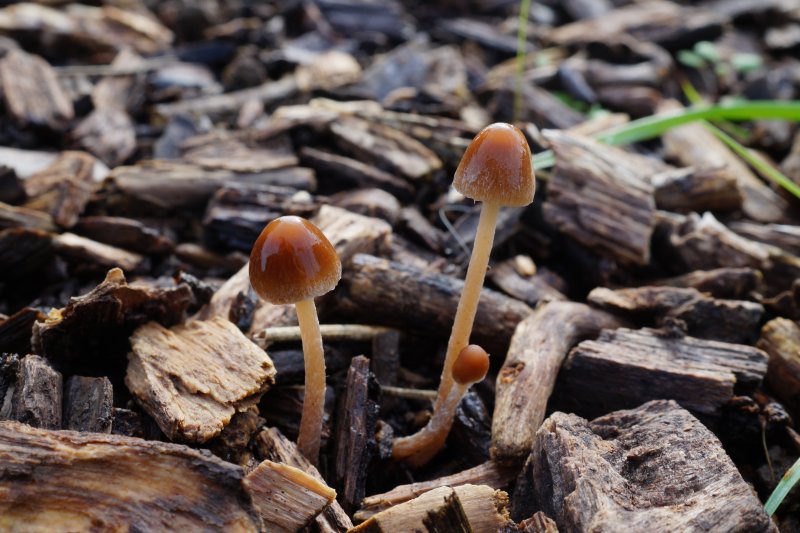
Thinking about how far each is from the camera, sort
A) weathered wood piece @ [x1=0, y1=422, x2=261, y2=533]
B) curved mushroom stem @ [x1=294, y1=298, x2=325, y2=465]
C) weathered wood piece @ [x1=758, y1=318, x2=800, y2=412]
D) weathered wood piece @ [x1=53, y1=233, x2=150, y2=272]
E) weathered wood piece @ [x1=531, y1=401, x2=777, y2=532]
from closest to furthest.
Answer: weathered wood piece @ [x1=0, y1=422, x2=261, y2=533]
weathered wood piece @ [x1=531, y1=401, x2=777, y2=532]
curved mushroom stem @ [x1=294, y1=298, x2=325, y2=465]
weathered wood piece @ [x1=758, y1=318, x2=800, y2=412]
weathered wood piece @ [x1=53, y1=233, x2=150, y2=272]

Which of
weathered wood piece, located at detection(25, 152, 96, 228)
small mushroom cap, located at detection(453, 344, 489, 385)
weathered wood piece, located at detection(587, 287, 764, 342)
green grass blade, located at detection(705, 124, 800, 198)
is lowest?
weathered wood piece, located at detection(25, 152, 96, 228)

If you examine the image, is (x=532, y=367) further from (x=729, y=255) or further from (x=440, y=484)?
(x=729, y=255)

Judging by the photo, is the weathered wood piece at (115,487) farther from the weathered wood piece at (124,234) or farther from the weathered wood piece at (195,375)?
the weathered wood piece at (124,234)

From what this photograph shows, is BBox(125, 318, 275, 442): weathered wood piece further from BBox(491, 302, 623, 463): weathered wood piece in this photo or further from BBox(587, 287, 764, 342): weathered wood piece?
BBox(587, 287, 764, 342): weathered wood piece

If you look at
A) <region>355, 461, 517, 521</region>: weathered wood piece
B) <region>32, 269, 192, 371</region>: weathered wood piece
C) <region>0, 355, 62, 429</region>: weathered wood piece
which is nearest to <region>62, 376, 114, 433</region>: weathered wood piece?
<region>0, 355, 62, 429</region>: weathered wood piece

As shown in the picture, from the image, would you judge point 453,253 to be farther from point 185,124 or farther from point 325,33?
point 325,33

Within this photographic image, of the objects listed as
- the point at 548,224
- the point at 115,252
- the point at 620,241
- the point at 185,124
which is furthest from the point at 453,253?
the point at 185,124

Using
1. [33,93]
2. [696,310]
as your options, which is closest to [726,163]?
[696,310]

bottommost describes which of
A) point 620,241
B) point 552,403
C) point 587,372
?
point 552,403
